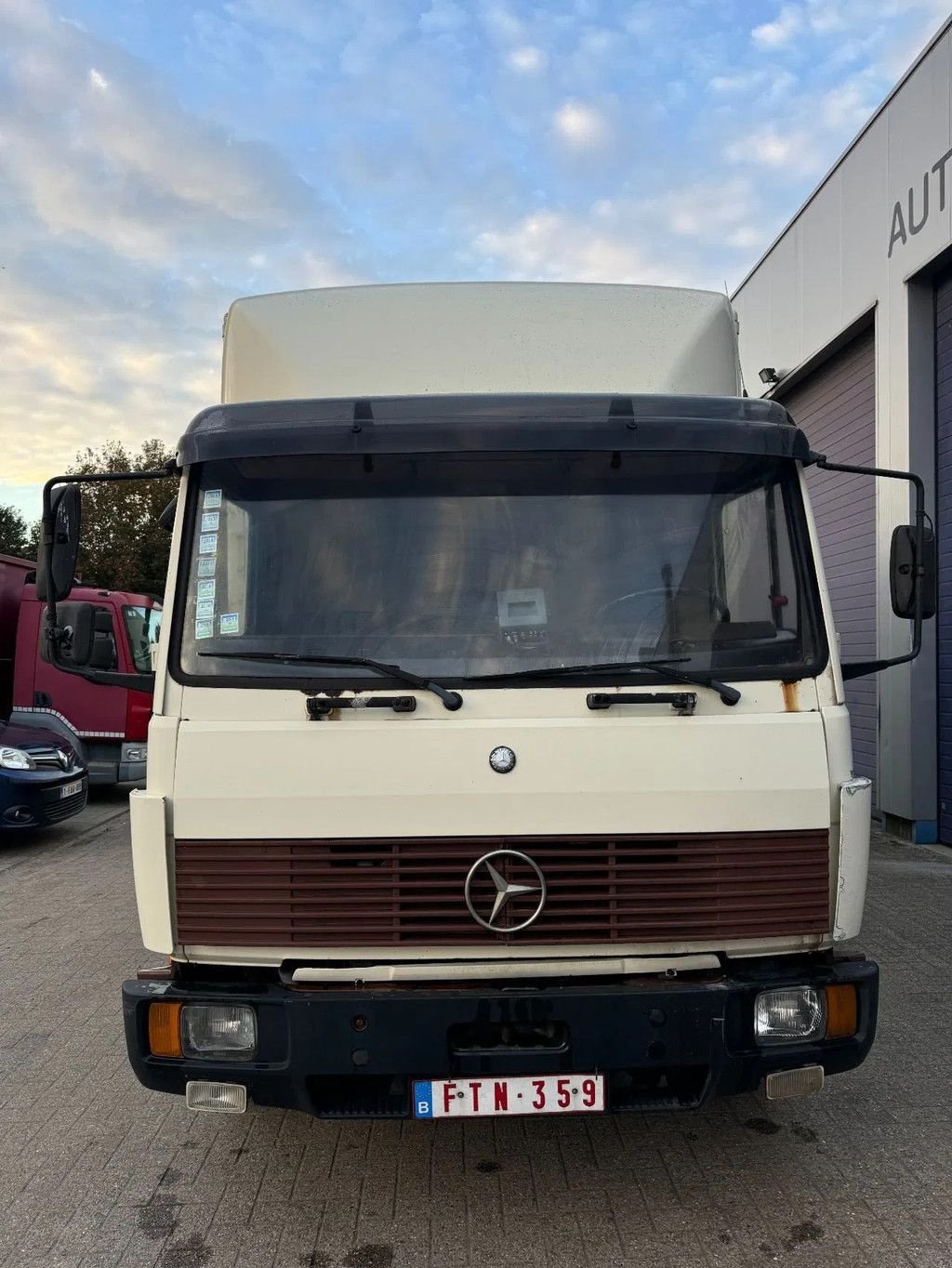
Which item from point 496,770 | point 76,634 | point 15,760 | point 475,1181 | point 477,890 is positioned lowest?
point 475,1181

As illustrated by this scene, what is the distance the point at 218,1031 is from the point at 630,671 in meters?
1.54

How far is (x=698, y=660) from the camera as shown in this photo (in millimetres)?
3211

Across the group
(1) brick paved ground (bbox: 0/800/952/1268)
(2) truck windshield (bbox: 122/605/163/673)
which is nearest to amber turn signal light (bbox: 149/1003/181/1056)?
(1) brick paved ground (bbox: 0/800/952/1268)

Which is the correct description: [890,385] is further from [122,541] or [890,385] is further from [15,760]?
[122,541]

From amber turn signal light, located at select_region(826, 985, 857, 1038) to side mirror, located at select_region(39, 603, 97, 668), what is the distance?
2.58m

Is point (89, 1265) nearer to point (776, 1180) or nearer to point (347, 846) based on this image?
point (347, 846)

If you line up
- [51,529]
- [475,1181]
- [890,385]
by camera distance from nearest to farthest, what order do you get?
[475,1181] < [51,529] < [890,385]

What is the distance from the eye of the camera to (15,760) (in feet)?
31.3

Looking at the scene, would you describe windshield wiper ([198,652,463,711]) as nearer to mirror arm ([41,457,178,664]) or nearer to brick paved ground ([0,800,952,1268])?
mirror arm ([41,457,178,664])

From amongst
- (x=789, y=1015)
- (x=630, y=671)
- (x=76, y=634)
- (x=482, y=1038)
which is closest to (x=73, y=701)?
(x=76, y=634)

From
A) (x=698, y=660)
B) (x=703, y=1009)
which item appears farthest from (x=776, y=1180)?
(x=698, y=660)

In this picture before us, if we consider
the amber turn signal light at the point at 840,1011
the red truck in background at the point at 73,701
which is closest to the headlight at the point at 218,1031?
the amber turn signal light at the point at 840,1011

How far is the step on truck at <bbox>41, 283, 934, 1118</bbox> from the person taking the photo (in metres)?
2.99

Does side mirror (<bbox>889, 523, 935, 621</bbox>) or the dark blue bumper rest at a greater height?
side mirror (<bbox>889, 523, 935, 621</bbox>)
